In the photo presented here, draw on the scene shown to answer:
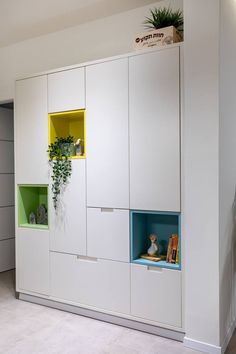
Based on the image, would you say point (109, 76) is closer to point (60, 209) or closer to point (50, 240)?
point (60, 209)

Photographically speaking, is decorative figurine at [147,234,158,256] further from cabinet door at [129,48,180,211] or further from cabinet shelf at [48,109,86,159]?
cabinet shelf at [48,109,86,159]

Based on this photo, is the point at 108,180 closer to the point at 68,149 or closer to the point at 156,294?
the point at 68,149

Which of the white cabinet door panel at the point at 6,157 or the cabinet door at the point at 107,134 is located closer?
the cabinet door at the point at 107,134

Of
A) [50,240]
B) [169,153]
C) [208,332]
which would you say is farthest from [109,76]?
[208,332]

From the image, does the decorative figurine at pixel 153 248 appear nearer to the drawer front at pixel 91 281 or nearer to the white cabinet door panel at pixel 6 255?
the drawer front at pixel 91 281

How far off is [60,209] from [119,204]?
26.6 inches

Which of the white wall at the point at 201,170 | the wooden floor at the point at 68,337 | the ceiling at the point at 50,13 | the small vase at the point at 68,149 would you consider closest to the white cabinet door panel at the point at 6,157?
the ceiling at the point at 50,13

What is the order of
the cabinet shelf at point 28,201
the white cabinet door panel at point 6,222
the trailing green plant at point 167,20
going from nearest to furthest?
the trailing green plant at point 167,20 < the cabinet shelf at point 28,201 < the white cabinet door panel at point 6,222

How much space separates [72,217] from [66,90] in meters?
1.20

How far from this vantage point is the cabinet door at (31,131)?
3451 millimetres

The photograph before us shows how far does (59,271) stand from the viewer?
3371 mm

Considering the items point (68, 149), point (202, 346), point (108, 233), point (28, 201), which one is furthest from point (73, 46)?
point (202, 346)

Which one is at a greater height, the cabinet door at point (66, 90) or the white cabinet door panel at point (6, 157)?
the cabinet door at point (66, 90)

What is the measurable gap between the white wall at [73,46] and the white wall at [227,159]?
2.47ft
